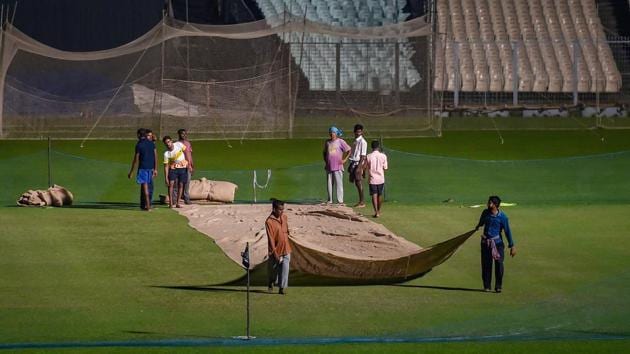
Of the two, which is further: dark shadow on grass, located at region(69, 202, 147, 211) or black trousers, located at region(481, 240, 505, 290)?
dark shadow on grass, located at region(69, 202, 147, 211)

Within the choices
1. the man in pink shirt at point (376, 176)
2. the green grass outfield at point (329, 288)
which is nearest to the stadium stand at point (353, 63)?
the green grass outfield at point (329, 288)

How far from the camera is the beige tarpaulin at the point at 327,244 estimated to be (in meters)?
22.4

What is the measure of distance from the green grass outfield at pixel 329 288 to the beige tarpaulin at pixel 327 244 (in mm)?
308

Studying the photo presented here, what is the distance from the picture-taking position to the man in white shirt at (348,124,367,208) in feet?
107

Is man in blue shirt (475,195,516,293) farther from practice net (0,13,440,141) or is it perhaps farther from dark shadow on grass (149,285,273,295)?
practice net (0,13,440,141)

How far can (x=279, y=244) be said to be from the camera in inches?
846

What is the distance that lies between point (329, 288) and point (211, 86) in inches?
985

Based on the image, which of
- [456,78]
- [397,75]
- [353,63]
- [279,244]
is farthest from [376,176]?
[456,78]

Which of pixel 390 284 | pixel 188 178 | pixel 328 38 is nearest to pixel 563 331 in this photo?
pixel 390 284

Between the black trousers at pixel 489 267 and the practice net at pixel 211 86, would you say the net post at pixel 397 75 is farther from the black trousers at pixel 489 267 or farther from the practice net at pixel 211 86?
the black trousers at pixel 489 267

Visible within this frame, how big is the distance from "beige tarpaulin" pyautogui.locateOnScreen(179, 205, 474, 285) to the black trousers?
1.31 ft

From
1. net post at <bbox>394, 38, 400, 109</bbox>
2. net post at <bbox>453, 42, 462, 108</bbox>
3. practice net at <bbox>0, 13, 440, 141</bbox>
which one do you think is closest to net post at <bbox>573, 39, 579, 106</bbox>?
net post at <bbox>453, 42, 462, 108</bbox>

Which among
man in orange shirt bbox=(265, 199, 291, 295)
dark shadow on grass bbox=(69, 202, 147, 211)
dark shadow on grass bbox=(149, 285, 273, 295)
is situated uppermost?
man in orange shirt bbox=(265, 199, 291, 295)

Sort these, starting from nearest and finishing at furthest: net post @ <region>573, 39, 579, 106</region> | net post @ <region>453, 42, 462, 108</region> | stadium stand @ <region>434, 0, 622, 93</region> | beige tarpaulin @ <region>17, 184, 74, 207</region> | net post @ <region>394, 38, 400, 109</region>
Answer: beige tarpaulin @ <region>17, 184, 74, 207</region> < net post @ <region>394, 38, 400, 109</region> < net post @ <region>453, 42, 462, 108</region> < net post @ <region>573, 39, 579, 106</region> < stadium stand @ <region>434, 0, 622, 93</region>
